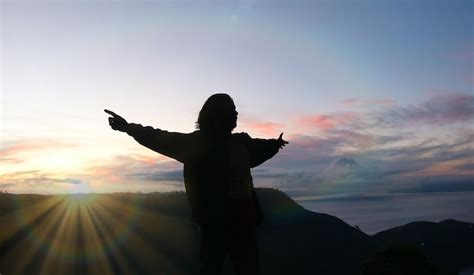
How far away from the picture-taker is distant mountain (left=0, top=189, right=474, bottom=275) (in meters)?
51.6

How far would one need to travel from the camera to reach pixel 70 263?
60.9m

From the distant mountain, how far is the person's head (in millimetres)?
7581

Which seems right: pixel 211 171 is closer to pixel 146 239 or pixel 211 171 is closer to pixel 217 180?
pixel 217 180

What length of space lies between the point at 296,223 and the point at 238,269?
11775cm

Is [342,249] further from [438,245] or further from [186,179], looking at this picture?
[186,179]

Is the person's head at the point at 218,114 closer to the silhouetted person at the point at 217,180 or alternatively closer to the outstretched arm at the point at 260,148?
the silhouetted person at the point at 217,180

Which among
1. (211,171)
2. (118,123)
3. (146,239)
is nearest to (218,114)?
(211,171)

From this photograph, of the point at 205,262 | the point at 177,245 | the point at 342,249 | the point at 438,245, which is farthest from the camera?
the point at 438,245

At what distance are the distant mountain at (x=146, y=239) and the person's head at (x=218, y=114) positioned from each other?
7581 millimetres

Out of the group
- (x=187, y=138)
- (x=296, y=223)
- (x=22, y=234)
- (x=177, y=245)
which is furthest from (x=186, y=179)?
(x=296, y=223)

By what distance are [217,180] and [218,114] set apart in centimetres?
77

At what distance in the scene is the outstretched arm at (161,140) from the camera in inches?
246

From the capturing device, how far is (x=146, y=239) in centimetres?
8256

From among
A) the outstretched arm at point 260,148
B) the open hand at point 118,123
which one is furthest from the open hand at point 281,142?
the open hand at point 118,123
